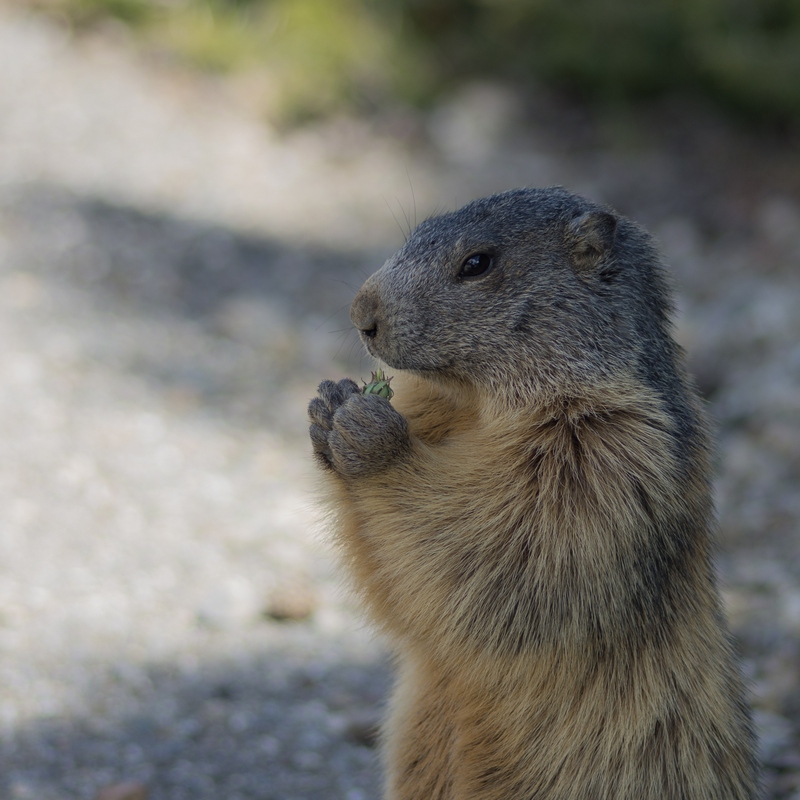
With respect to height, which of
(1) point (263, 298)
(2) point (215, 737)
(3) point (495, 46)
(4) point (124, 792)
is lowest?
(4) point (124, 792)

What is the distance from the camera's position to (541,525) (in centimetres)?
324

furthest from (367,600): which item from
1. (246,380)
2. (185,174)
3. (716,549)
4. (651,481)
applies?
(185,174)

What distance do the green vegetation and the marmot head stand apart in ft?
24.3

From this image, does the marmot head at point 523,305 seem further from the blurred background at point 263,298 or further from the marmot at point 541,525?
the blurred background at point 263,298

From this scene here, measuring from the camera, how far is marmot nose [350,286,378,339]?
139 inches

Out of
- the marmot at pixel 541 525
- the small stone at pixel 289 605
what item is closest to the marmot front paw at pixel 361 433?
the marmot at pixel 541 525

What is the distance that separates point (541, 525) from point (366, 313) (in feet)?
3.14

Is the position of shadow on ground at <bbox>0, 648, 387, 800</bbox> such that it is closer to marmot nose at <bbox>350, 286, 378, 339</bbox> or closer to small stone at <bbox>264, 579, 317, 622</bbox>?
small stone at <bbox>264, 579, 317, 622</bbox>

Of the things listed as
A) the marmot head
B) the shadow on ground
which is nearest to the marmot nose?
the marmot head

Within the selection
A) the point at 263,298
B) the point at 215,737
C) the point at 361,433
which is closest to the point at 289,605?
the point at 215,737

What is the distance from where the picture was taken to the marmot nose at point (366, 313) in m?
3.54

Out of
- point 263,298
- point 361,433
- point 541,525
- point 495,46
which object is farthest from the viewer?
point 495,46

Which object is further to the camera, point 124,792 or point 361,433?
point 124,792

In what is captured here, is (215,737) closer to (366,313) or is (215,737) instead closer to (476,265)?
(366,313)
